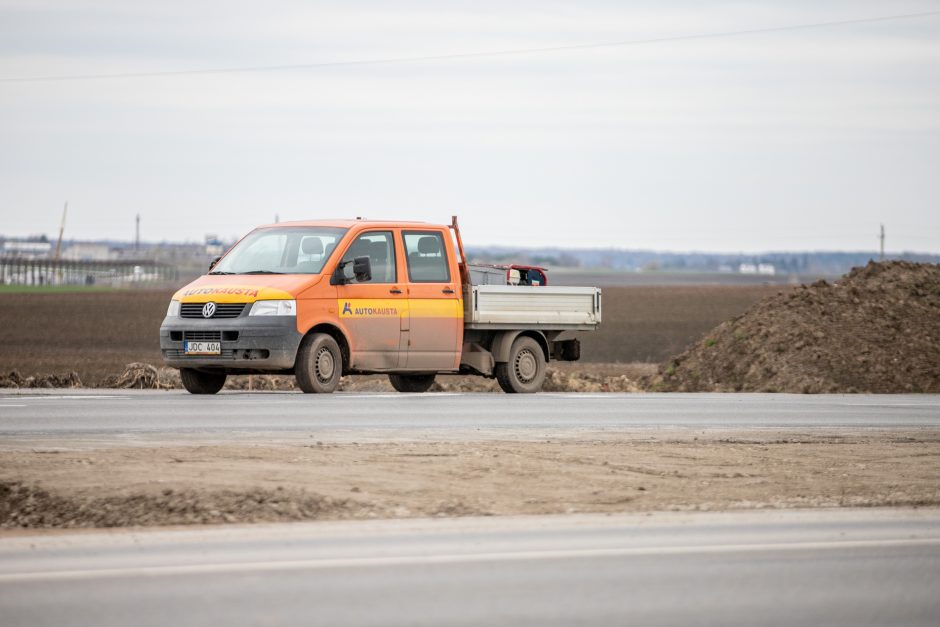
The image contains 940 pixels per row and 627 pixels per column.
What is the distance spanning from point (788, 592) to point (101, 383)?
21.3 metres

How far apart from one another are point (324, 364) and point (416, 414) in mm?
2874

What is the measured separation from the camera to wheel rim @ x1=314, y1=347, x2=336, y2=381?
21.2m

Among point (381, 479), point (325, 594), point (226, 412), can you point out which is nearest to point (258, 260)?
point (226, 412)

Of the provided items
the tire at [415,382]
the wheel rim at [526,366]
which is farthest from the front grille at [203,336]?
the wheel rim at [526,366]

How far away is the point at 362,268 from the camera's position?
70.0ft

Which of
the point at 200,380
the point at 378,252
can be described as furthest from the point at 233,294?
the point at 378,252

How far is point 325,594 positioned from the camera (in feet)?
27.1

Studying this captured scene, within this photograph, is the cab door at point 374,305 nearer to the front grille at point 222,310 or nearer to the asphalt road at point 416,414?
the asphalt road at point 416,414

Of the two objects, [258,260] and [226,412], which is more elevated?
[258,260]

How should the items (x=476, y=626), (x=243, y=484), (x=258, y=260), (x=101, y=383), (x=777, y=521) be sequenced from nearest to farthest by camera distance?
(x=476, y=626)
(x=777, y=521)
(x=243, y=484)
(x=258, y=260)
(x=101, y=383)

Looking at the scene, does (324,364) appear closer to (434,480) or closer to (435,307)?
(435,307)

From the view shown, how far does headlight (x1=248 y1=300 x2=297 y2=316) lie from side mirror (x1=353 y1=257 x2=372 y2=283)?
3.46 ft

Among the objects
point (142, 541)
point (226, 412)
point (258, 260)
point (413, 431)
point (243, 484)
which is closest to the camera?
point (142, 541)

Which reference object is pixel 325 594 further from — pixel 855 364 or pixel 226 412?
pixel 855 364
